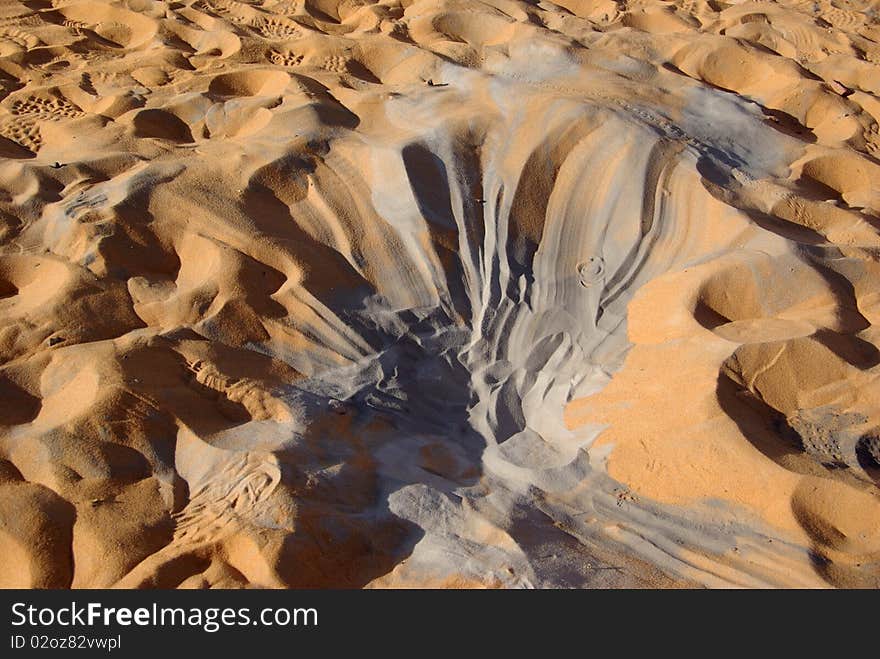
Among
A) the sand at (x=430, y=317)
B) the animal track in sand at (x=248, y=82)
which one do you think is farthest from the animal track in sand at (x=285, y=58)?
the animal track in sand at (x=248, y=82)

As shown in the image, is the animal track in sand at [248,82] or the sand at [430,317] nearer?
the sand at [430,317]

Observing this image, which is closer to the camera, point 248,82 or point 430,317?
point 430,317

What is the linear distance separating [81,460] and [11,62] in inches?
89.1

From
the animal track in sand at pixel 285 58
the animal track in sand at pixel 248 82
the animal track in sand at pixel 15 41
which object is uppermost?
the animal track in sand at pixel 285 58

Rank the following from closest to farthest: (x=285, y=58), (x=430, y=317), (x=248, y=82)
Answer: (x=430, y=317), (x=248, y=82), (x=285, y=58)

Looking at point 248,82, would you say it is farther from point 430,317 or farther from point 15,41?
point 430,317

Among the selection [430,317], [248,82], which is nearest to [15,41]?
[248,82]

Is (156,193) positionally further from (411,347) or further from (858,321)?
(858,321)

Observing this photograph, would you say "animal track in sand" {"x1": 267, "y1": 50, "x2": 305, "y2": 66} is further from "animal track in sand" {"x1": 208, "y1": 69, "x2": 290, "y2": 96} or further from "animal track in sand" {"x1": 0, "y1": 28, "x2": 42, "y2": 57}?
"animal track in sand" {"x1": 0, "y1": 28, "x2": 42, "y2": 57}

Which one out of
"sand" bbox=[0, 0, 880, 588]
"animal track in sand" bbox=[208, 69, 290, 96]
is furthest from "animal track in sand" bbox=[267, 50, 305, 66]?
"animal track in sand" bbox=[208, 69, 290, 96]

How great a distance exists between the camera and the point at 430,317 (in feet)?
7.66

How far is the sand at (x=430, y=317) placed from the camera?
172cm

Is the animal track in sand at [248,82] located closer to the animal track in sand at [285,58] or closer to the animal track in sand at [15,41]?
the animal track in sand at [285,58]

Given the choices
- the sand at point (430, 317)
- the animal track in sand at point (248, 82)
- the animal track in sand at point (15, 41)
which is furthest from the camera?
the animal track in sand at point (15, 41)
